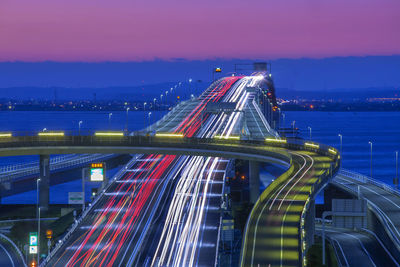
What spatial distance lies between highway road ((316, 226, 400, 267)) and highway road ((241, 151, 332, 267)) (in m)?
5.31

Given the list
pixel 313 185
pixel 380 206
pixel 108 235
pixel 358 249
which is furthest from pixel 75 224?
pixel 380 206

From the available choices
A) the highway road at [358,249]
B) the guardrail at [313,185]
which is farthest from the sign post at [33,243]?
the highway road at [358,249]

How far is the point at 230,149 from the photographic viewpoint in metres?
71.9

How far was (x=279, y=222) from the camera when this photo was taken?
45031 millimetres

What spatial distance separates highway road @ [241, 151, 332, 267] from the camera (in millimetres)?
37906

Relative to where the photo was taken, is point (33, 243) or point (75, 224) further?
point (75, 224)

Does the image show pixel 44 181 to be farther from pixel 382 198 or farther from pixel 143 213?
pixel 382 198

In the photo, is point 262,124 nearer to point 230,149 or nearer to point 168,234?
point 230,149

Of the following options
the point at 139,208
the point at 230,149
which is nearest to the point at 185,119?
the point at 230,149

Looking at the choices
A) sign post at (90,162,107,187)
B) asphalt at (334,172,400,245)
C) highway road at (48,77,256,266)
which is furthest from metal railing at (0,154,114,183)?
asphalt at (334,172,400,245)

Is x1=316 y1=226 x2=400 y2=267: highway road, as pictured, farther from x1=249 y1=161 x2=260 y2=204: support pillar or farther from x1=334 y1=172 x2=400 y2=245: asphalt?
x1=249 y1=161 x2=260 y2=204: support pillar

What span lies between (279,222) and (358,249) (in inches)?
533

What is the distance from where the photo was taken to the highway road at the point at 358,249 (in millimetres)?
51344

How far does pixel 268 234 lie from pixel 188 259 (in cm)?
558
